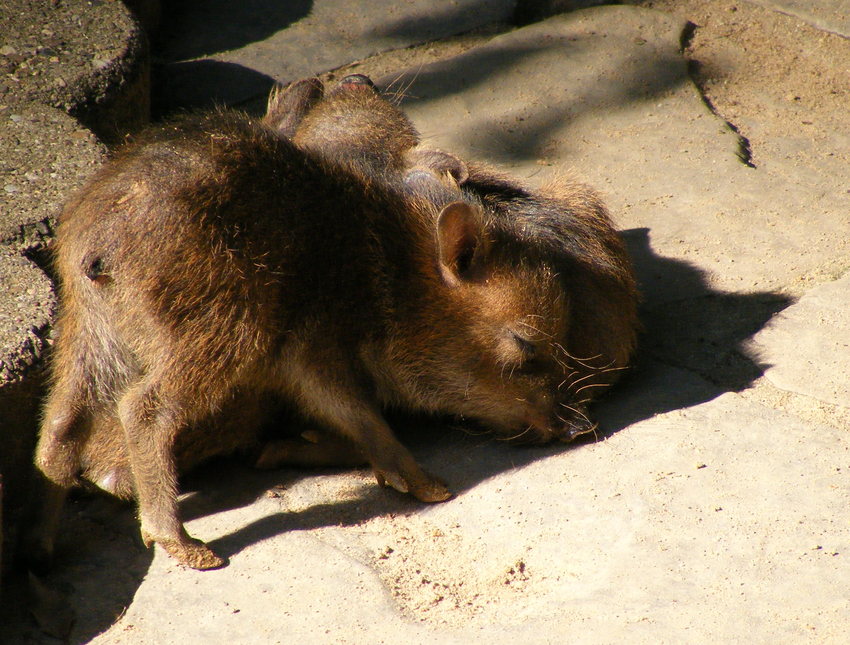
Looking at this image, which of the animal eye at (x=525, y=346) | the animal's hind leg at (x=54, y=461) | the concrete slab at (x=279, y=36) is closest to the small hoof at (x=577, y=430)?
the animal eye at (x=525, y=346)

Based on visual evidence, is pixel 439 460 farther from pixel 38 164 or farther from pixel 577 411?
pixel 38 164

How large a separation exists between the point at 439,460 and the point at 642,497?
3.04 ft

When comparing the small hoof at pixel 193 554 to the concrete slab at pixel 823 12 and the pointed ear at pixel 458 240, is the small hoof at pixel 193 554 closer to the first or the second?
the pointed ear at pixel 458 240

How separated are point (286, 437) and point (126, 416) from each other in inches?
34.3

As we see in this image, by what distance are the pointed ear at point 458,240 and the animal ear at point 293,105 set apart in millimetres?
1590

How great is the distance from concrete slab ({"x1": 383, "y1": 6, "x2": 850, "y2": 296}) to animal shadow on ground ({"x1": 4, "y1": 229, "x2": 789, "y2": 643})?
16 cm

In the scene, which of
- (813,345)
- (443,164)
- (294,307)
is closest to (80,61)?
(443,164)

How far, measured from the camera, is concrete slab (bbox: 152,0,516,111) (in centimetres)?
661

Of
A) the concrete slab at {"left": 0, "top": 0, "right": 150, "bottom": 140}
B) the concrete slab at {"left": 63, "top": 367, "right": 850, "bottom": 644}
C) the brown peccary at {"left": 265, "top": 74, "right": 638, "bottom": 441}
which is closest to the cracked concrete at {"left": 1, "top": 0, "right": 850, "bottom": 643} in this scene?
the concrete slab at {"left": 63, "top": 367, "right": 850, "bottom": 644}

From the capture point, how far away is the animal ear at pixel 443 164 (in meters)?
4.18

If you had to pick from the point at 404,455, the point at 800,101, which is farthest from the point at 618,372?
the point at 800,101

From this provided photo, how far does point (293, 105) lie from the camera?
501 cm

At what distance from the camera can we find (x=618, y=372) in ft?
13.2

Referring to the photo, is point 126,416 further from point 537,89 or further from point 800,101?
point 800,101
